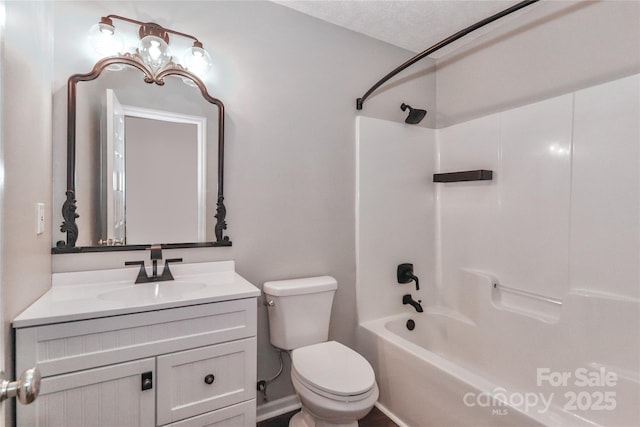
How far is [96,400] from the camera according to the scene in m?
1.04

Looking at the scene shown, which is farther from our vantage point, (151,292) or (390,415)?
(390,415)

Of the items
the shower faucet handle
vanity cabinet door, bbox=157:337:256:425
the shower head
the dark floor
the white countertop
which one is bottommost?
the dark floor

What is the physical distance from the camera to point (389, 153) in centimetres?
225

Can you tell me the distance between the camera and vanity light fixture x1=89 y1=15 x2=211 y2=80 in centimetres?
139

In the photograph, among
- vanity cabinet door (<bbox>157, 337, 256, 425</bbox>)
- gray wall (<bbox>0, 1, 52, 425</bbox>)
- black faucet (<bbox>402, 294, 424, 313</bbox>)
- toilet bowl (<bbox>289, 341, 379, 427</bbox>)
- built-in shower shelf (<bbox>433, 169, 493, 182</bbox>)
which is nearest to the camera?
gray wall (<bbox>0, 1, 52, 425</bbox>)

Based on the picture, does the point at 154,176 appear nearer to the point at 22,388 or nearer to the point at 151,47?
the point at 151,47

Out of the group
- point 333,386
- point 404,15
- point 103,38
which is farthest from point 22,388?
point 404,15

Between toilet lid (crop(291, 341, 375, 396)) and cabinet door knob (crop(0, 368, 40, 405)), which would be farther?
toilet lid (crop(291, 341, 375, 396))

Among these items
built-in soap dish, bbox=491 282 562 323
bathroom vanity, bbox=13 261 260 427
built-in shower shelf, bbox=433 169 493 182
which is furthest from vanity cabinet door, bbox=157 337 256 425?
built-in shower shelf, bbox=433 169 493 182

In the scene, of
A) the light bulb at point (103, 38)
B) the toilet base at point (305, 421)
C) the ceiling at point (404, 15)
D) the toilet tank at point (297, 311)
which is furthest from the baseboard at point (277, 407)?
the ceiling at point (404, 15)

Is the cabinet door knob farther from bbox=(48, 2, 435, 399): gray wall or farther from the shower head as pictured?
the shower head

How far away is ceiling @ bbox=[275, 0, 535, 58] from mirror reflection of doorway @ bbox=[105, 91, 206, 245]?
1040mm

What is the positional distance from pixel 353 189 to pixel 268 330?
3.47ft

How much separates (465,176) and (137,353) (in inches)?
84.6
